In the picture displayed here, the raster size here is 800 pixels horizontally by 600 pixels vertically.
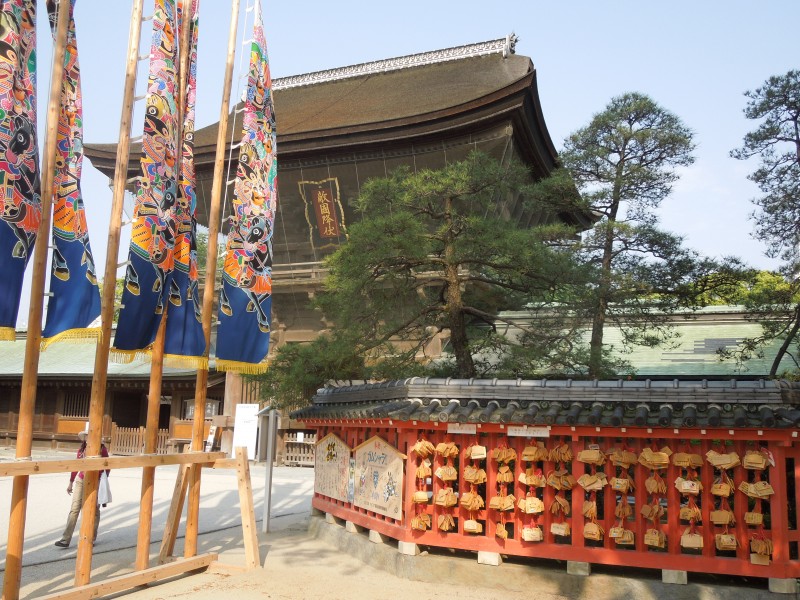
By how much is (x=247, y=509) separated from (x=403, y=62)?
64.8 feet

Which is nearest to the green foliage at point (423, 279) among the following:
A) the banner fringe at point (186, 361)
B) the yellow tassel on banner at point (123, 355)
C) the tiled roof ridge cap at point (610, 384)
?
the tiled roof ridge cap at point (610, 384)

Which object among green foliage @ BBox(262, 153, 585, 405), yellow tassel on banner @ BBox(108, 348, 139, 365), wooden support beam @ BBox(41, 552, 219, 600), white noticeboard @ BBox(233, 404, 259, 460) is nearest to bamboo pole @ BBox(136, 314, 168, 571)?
wooden support beam @ BBox(41, 552, 219, 600)

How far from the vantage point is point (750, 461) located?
7.29m

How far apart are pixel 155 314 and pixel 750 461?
634 cm

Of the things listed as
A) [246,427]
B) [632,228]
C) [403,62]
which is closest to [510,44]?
[403,62]

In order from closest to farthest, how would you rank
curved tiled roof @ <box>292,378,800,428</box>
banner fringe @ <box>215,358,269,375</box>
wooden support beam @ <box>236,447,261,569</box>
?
1. curved tiled roof @ <box>292,378,800,428</box>
2. wooden support beam @ <box>236,447,261,569</box>
3. banner fringe @ <box>215,358,269,375</box>

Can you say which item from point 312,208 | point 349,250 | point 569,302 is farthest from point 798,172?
point 312,208

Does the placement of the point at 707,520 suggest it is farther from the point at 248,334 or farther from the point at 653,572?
the point at 248,334

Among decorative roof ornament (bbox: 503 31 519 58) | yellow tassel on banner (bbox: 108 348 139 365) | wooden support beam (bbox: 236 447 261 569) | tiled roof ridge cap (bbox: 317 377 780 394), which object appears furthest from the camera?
decorative roof ornament (bbox: 503 31 519 58)

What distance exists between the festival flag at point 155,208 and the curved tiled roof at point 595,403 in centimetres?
304

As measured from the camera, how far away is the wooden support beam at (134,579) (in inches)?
260

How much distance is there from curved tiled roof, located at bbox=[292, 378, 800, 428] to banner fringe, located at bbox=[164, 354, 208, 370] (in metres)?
2.19

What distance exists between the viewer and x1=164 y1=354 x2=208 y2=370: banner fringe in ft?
26.4

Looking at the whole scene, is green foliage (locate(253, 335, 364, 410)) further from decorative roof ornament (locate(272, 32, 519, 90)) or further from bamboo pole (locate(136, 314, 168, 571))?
decorative roof ornament (locate(272, 32, 519, 90))
